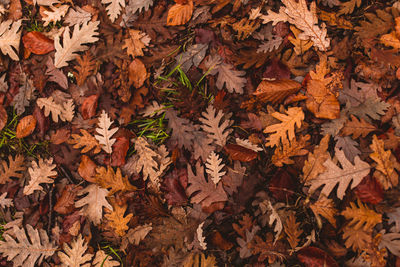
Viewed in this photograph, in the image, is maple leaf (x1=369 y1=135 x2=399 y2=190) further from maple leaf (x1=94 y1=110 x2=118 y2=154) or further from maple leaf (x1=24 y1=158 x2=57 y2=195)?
maple leaf (x1=24 y1=158 x2=57 y2=195)

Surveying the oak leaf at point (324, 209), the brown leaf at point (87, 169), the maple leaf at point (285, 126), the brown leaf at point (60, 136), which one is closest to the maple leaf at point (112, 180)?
the brown leaf at point (87, 169)

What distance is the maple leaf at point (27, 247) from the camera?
2107 mm

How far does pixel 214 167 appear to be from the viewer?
1.96 m

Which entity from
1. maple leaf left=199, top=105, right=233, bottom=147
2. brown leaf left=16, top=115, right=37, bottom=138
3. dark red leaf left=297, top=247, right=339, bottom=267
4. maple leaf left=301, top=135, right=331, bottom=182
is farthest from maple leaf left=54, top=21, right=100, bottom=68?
dark red leaf left=297, top=247, right=339, bottom=267

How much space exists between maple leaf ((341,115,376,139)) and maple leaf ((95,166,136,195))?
151 cm

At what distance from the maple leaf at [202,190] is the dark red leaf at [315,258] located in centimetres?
60

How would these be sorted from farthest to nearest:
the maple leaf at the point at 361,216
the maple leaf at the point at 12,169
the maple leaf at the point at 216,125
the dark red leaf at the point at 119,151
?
the maple leaf at the point at 12,169
the dark red leaf at the point at 119,151
the maple leaf at the point at 216,125
the maple leaf at the point at 361,216

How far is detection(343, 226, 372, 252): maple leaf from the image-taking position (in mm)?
1768

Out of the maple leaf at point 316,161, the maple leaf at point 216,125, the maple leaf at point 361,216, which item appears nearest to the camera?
the maple leaf at point 361,216

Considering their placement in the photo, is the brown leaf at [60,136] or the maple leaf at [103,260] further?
the brown leaf at [60,136]

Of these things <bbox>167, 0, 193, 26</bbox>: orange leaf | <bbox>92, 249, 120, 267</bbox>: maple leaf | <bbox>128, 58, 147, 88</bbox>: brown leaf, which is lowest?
<bbox>92, 249, 120, 267</bbox>: maple leaf

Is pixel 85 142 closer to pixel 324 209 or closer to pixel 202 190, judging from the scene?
pixel 202 190

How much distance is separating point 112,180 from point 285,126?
1.26 meters

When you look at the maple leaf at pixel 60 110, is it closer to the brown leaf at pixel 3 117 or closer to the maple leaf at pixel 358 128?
the brown leaf at pixel 3 117
